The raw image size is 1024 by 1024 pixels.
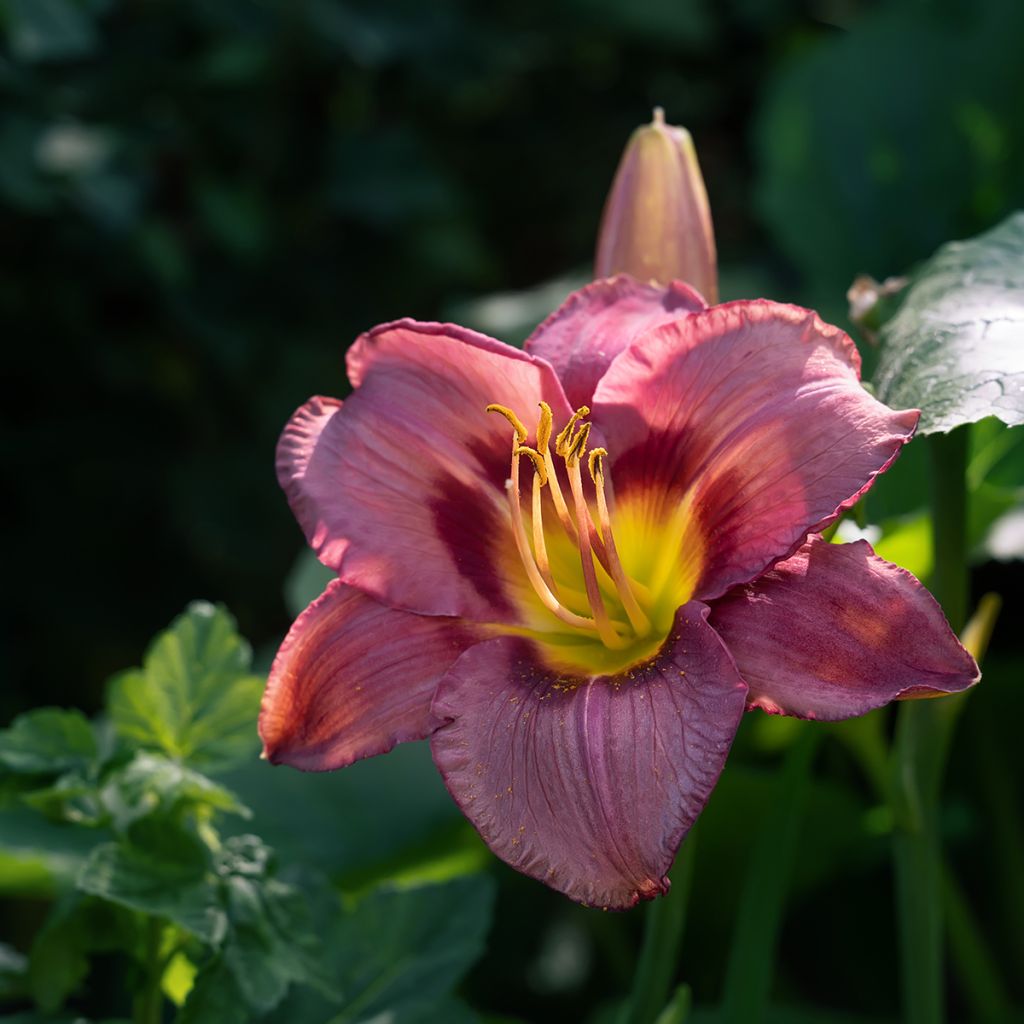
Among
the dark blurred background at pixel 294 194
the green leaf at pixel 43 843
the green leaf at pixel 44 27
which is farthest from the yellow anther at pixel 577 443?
the green leaf at pixel 44 27

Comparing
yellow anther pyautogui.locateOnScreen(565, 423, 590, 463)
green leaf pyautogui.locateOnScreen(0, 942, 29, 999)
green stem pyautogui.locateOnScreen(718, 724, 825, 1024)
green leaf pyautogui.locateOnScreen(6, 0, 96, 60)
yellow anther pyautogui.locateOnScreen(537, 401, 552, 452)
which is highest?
green leaf pyautogui.locateOnScreen(6, 0, 96, 60)

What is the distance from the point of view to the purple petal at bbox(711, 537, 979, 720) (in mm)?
508

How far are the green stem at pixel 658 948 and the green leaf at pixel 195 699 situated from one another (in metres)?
0.21

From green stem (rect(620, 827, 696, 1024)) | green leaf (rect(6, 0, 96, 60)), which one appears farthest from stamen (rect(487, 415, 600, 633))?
green leaf (rect(6, 0, 96, 60))

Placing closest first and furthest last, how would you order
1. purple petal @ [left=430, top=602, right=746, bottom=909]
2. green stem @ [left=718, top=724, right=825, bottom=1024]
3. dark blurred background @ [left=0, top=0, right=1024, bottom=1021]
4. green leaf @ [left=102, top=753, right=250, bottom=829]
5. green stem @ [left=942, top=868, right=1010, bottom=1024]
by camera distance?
purple petal @ [left=430, top=602, right=746, bottom=909] < green leaf @ [left=102, top=753, right=250, bottom=829] < green stem @ [left=718, top=724, right=825, bottom=1024] < green stem @ [left=942, top=868, right=1010, bottom=1024] < dark blurred background @ [left=0, top=0, right=1024, bottom=1021]

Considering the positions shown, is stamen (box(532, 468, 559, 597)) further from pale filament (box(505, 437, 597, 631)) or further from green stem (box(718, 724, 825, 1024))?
green stem (box(718, 724, 825, 1024))

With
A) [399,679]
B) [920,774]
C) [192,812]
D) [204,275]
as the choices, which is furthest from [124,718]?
[204,275]

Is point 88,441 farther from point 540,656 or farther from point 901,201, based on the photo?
point 540,656

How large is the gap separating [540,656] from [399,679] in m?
0.06

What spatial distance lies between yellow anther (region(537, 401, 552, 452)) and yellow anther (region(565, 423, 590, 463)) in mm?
13

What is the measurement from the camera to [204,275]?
4.55ft

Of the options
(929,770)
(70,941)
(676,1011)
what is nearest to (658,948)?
(676,1011)

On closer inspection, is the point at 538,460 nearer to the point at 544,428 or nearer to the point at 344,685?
the point at 544,428

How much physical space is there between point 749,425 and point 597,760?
0.51ft
